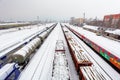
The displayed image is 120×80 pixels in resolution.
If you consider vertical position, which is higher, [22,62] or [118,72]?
[22,62]

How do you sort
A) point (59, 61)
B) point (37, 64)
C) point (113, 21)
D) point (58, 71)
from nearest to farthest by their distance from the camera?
1. point (58, 71)
2. point (59, 61)
3. point (37, 64)
4. point (113, 21)

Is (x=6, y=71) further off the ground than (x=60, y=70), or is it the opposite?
(x=6, y=71)

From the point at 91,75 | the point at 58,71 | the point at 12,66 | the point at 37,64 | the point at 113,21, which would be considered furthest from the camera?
the point at 113,21

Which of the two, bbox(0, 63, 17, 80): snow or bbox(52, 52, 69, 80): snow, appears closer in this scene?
bbox(52, 52, 69, 80): snow

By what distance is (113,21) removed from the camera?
211 ft

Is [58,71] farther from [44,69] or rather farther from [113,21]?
[113,21]

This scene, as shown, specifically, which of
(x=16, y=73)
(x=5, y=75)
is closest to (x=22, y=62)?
(x=16, y=73)

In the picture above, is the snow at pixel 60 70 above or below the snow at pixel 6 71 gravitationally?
below

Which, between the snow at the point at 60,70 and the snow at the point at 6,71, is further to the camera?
the snow at the point at 6,71

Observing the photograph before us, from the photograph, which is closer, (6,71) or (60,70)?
(6,71)

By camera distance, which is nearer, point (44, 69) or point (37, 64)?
point (44, 69)

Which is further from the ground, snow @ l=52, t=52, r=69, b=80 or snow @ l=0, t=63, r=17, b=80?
snow @ l=0, t=63, r=17, b=80

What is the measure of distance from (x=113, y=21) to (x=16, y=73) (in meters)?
62.8

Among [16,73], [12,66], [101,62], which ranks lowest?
[101,62]
